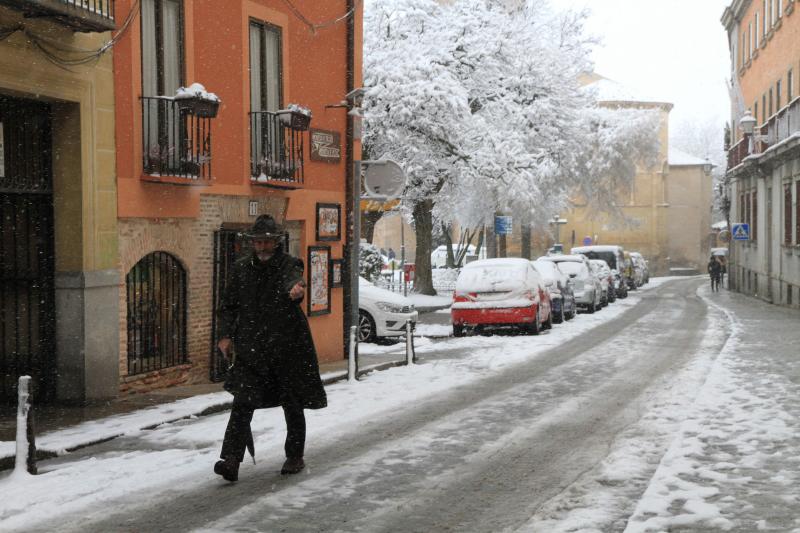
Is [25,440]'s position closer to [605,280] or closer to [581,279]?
[581,279]

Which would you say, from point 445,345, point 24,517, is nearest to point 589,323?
point 445,345

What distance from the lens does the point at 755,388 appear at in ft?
37.4

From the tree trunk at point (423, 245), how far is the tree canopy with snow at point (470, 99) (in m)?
0.05

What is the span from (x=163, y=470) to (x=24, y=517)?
142 cm

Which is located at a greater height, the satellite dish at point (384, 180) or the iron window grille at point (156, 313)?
the satellite dish at point (384, 180)

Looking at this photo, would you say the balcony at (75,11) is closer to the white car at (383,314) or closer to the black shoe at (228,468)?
the black shoe at (228,468)

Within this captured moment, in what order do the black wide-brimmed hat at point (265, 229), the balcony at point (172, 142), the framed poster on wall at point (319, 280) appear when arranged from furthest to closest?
the framed poster on wall at point (319, 280), the balcony at point (172, 142), the black wide-brimmed hat at point (265, 229)

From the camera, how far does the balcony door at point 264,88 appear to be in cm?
1347

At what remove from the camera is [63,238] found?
34.6 feet

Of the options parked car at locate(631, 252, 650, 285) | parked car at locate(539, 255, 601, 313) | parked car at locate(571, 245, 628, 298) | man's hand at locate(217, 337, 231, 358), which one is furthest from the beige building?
parked car at locate(631, 252, 650, 285)

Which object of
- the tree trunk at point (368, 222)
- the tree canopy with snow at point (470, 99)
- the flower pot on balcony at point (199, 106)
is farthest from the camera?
the tree trunk at point (368, 222)

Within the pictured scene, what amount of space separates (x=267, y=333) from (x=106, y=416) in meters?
3.56

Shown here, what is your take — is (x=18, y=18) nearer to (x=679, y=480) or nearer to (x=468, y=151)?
(x=679, y=480)

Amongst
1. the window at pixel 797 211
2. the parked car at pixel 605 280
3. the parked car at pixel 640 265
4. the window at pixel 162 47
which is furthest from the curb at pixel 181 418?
the parked car at pixel 640 265
